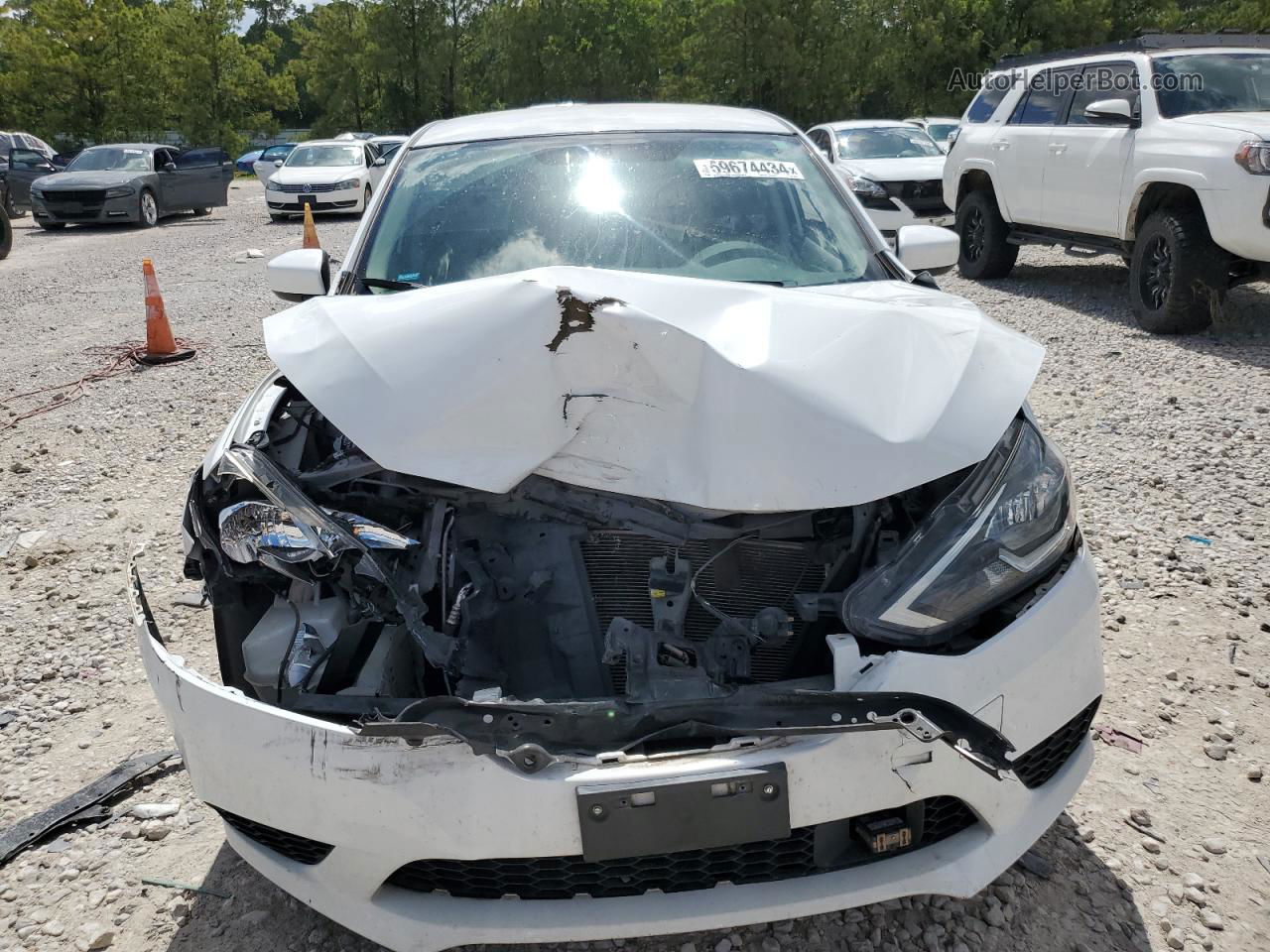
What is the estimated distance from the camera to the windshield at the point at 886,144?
12859 mm

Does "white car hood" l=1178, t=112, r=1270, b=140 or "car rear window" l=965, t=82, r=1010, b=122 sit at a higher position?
"car rear window" l=965, t=82, r=1010, b=122

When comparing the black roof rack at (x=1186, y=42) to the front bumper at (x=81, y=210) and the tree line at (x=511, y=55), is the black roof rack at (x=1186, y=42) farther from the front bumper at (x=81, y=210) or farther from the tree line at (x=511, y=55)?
the tree line at (x=511, y=55)

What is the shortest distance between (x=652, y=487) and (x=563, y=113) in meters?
2.32

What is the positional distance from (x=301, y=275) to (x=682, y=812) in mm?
2453

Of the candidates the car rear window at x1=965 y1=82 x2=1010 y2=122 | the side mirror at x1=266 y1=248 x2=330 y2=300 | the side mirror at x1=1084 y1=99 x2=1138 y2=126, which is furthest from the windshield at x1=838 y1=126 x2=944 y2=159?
the side mirror at x1=266 y1=248 x2=330 y2=300

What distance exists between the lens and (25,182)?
774 inches

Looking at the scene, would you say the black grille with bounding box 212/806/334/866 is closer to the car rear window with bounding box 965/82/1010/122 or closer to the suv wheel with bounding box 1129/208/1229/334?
the suv wheel with bounding box 1129/208/1229/334

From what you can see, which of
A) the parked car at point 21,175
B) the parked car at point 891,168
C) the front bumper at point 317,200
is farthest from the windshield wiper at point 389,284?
the parked car at point 21,175

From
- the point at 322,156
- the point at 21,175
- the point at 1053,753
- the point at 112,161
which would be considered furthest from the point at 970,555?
the point at 21,175

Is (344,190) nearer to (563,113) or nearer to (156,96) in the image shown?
(563,113)

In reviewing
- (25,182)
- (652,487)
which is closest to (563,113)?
(652,487)

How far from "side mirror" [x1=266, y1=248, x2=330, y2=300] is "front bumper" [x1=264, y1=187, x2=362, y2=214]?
1562cm

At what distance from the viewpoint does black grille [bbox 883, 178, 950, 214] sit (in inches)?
474

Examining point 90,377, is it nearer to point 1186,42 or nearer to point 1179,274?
point 1179,274
